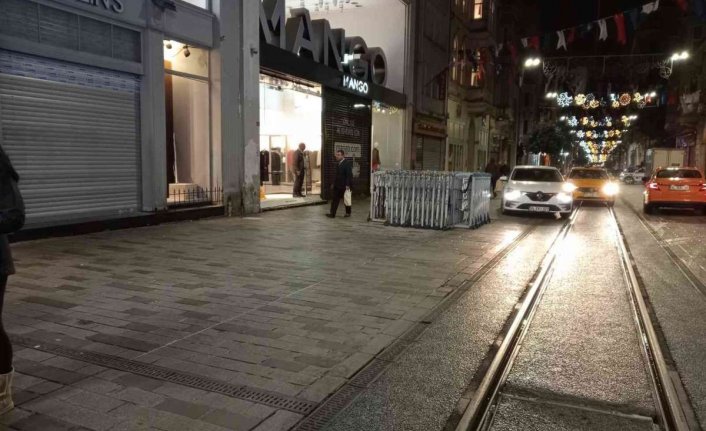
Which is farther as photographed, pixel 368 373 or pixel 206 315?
pixel 206 315

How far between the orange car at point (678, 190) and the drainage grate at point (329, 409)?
16.6 meters

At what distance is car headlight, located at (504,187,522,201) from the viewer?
51.6ft

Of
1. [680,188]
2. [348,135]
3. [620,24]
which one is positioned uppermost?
[620,24]

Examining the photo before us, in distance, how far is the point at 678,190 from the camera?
55.7 ft

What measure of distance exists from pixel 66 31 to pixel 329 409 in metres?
9.37

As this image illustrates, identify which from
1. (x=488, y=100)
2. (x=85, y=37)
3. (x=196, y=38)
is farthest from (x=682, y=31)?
(x=85, y=37)

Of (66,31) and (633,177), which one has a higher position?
(66,31)

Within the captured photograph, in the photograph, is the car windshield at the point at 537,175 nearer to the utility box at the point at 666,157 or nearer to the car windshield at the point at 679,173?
the car windshield at the point at 679,173

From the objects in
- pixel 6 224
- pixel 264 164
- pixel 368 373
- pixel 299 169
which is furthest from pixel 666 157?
pixel 6 224

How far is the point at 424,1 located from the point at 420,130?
6.03 metres

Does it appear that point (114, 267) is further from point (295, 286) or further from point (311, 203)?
point (311, 203)

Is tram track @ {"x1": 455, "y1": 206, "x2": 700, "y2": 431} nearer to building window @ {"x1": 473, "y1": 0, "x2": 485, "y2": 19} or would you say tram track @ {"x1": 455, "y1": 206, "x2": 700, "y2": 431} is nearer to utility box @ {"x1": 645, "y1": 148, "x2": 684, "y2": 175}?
building window @ {"x1": 473, "y1": 0, "x2": 485, "y2": 19}

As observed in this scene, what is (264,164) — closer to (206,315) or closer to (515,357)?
(206,315)

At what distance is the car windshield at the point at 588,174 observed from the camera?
21.2 meters
